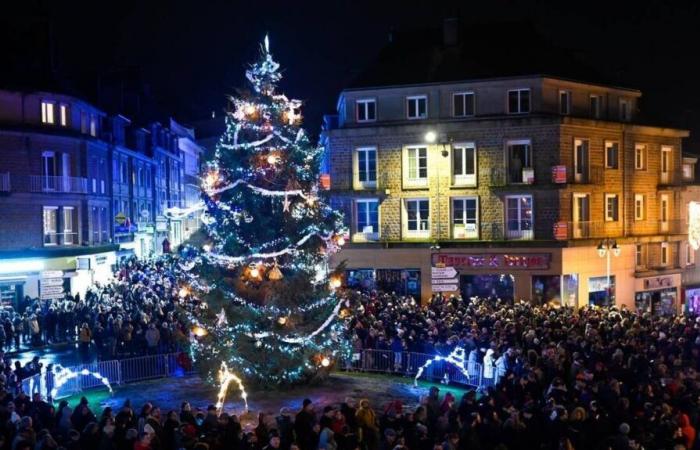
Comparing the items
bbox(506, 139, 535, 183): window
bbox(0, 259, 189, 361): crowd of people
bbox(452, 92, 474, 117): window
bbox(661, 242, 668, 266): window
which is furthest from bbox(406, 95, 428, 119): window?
bbox(661, 242, 668, 266): window

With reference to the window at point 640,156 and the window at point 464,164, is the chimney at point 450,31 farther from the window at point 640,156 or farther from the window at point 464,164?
the window at point 640,156

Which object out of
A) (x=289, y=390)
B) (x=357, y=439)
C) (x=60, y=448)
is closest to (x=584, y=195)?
(x=289, y=390)

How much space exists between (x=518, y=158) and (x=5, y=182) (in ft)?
87.5

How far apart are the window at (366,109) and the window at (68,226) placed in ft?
55.8

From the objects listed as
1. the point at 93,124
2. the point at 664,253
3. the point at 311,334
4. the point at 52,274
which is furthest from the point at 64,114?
the point at 664,253

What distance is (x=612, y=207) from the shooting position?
4388 cm

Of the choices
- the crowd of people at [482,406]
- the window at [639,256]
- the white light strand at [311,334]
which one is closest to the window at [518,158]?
the window at [639,256]

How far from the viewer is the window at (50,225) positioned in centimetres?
4147

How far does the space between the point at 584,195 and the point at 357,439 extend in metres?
31.0

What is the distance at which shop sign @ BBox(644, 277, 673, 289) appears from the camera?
46.2m

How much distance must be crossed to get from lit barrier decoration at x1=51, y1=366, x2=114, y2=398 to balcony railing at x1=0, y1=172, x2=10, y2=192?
62.5ft

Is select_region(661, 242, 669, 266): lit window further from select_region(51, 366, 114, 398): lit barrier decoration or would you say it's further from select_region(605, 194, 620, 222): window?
select_region(51, 366, 114, 398): lit barrier decoration

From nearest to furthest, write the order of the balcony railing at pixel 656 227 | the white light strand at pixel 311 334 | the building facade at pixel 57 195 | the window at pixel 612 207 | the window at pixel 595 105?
the white light strand at pixel 311 334, the building facade at pixel 57 195, the window at pixel 612 207, the window at pixel 595 105, the balcony railing at pixel 656 227

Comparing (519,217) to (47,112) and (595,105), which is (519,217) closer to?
(595,105)
